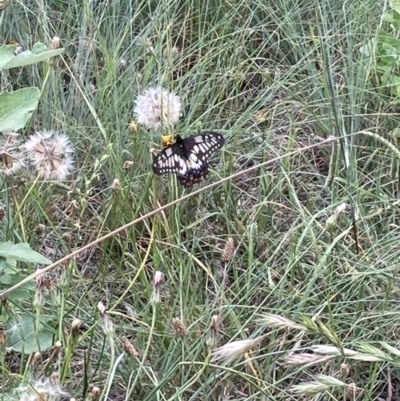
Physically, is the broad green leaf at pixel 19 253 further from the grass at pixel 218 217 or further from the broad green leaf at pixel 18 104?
the broad green leaf at pixel 18 104

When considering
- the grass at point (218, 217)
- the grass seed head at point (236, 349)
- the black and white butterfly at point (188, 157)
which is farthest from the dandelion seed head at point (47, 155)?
the grass seed head at point (236, 349)

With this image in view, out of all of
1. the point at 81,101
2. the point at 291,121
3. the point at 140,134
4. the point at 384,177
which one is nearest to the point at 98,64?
the point at 81,101

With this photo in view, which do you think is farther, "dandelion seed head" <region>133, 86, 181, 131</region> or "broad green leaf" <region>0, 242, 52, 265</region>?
"dandelion seed head" <region>133, 86, 181, 131</region>

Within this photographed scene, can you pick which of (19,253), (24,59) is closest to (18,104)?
(24,59)

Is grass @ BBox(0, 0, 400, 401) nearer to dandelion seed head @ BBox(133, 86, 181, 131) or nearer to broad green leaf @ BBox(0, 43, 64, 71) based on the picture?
dandelion seed head @ BBox(133, 86, 181, 131)

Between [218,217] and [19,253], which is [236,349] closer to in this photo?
[19,253]

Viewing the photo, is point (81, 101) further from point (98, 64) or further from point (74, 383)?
point (74, 383)

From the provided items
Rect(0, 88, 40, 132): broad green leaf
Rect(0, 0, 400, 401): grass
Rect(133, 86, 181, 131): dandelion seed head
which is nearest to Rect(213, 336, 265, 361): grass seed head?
Rect(0, 0, 400, 401): grass

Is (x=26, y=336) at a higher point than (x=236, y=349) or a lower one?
lower
